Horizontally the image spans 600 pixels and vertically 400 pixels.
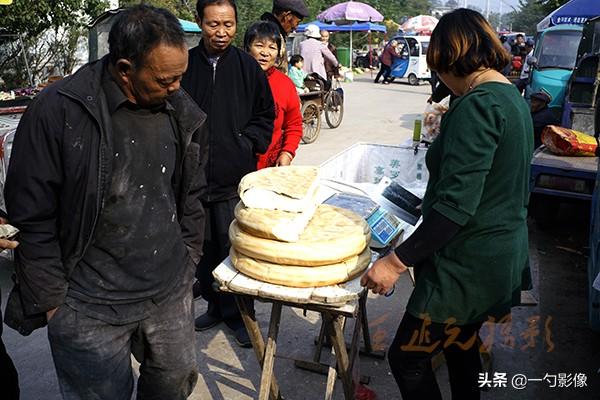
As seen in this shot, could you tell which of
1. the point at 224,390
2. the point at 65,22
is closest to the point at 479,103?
the point at 224,390

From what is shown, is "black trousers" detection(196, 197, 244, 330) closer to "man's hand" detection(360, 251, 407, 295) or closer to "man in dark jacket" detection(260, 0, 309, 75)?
"man's hand" detection(360, 251, 407, 295)

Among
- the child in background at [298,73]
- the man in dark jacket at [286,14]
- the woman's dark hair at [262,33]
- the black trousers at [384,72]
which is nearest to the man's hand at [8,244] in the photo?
the woman's dark hair at [262,33]

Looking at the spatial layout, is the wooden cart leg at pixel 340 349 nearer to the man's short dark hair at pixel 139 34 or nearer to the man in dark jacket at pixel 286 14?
the man's short dark hair at pixel 139 34

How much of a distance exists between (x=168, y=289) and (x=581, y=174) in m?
4.01

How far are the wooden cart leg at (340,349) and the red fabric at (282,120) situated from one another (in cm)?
148

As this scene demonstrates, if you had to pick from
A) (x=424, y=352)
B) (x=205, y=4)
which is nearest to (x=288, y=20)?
(x=205, y=4)

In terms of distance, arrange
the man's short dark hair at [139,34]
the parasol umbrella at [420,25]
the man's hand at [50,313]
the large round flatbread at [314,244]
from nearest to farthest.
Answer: the man's short dark hair at [139,34]
the man's hand at [50,313]
the large round flatbread at [314,244]
the parasol umbrella at [420,25]

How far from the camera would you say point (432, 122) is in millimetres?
5523

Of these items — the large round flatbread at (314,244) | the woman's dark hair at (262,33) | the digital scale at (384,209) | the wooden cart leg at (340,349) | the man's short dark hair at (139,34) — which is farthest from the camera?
the woman's dark hair at (262,33)

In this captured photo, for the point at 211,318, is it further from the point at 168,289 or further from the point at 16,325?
the point at 16,325

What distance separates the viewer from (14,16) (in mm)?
9234

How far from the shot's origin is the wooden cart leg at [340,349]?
229cm

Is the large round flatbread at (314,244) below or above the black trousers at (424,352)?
above

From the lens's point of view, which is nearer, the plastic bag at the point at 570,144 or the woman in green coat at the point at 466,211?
the woman in green coat at the point at 466,211
